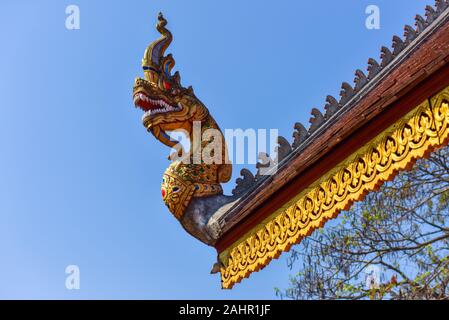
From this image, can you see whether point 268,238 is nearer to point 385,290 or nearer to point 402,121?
point 402,121

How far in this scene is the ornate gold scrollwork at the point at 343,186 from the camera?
17.9 ft

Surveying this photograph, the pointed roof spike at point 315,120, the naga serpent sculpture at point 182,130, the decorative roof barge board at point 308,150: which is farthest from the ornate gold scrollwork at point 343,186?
the pointed roof spike at point 315,120

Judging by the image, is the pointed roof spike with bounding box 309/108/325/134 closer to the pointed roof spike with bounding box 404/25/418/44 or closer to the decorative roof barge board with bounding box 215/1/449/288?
the decorative roof barge board with bounding box 215/1/449/288

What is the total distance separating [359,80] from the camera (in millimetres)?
8586

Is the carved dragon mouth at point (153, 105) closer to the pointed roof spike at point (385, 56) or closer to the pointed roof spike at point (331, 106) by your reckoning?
the pointed roof spike at point (331, 106)

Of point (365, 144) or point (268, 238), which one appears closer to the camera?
point (365, 144)

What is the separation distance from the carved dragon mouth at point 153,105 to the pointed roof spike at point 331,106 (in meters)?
1.38

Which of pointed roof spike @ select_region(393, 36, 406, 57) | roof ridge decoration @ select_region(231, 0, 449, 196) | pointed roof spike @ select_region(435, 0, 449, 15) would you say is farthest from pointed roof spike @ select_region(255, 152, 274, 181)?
pointed roof spike @ select_region(435, 0, 449, 15)

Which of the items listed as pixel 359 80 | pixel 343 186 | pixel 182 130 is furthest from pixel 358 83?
pixel 343 186

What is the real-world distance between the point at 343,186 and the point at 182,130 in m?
2.67
